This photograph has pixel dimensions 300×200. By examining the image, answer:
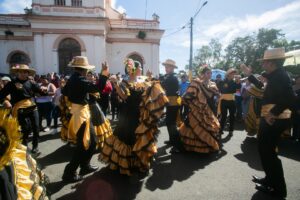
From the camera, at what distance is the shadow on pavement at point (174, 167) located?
3922 millimetres

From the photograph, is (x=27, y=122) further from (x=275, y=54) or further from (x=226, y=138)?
(x=226, y=138)

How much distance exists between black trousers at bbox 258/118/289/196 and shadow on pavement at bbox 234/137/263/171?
1.21m

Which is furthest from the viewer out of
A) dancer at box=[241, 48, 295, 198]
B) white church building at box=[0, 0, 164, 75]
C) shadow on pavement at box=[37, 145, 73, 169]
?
white church building at box=[0, 0, 164, 75]

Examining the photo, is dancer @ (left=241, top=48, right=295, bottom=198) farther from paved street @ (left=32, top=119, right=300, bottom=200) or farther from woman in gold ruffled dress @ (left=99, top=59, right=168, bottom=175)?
woman in gold ruffled dress @ (left=99, top=59, right=168, bottom=175)

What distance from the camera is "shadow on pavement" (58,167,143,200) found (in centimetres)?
340

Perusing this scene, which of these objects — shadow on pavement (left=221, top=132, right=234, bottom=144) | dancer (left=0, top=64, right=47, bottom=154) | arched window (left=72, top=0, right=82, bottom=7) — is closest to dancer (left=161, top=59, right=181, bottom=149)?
shadow on pavement (left=221, top=132, right=234, bottom=144)

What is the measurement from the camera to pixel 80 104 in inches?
Result: 153

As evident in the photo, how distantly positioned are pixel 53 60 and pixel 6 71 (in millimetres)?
5450

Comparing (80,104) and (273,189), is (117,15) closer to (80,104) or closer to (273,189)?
(80,104)

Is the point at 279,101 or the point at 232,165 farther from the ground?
the point at 279,101

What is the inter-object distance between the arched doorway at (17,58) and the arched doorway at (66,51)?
424cm

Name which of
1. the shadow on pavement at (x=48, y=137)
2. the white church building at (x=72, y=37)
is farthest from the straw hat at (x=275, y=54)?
the white church building at (x=72, y=37)

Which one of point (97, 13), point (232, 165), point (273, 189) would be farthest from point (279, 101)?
point (97, 13)

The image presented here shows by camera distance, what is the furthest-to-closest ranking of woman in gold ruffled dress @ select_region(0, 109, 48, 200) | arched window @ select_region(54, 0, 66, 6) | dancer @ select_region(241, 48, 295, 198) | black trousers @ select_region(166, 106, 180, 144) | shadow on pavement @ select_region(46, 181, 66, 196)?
arched window @ select_region(54, 0, 66, 6) → black trousers @ select_region(166, 106, 180, 144) → shadow on pavement @ select_region(46, 181, 66, 196) → dancer @ select_region(241, 48, 295, 198) → woman in gold ruffled dress @ select_region(0, 109, 48, 200)
